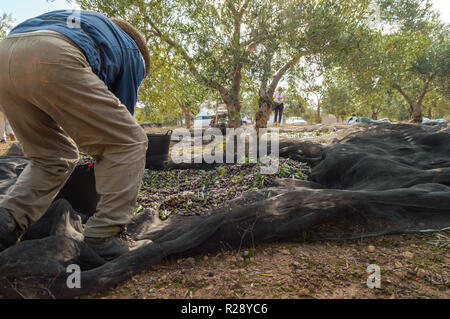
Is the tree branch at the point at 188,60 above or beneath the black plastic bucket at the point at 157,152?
above

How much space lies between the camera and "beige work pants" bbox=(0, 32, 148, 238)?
159 centimetres

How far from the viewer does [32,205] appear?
6.07 feet

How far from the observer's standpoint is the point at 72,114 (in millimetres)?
1692

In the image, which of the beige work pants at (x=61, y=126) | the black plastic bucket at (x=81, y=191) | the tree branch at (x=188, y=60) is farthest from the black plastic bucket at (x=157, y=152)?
the beige work pants at (x=61, y=126)

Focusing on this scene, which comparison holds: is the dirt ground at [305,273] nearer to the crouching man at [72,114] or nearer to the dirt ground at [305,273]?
the dirt ground at [305,273]

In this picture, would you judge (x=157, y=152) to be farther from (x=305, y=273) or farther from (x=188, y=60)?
(x=305, y=273)

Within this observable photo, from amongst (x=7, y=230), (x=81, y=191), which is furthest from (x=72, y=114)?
(x=81, y=191)

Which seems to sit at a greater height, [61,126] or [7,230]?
[61,126]

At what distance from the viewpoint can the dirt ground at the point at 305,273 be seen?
1.46 meters

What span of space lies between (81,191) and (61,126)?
127cm

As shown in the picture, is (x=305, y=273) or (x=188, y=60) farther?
(x=188, y=60)

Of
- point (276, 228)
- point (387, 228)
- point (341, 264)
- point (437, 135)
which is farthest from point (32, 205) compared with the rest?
point (437, 135)

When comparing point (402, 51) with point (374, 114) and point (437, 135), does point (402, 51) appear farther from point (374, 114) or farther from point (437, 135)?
point (374, 114)

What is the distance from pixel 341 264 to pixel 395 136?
3.74m
